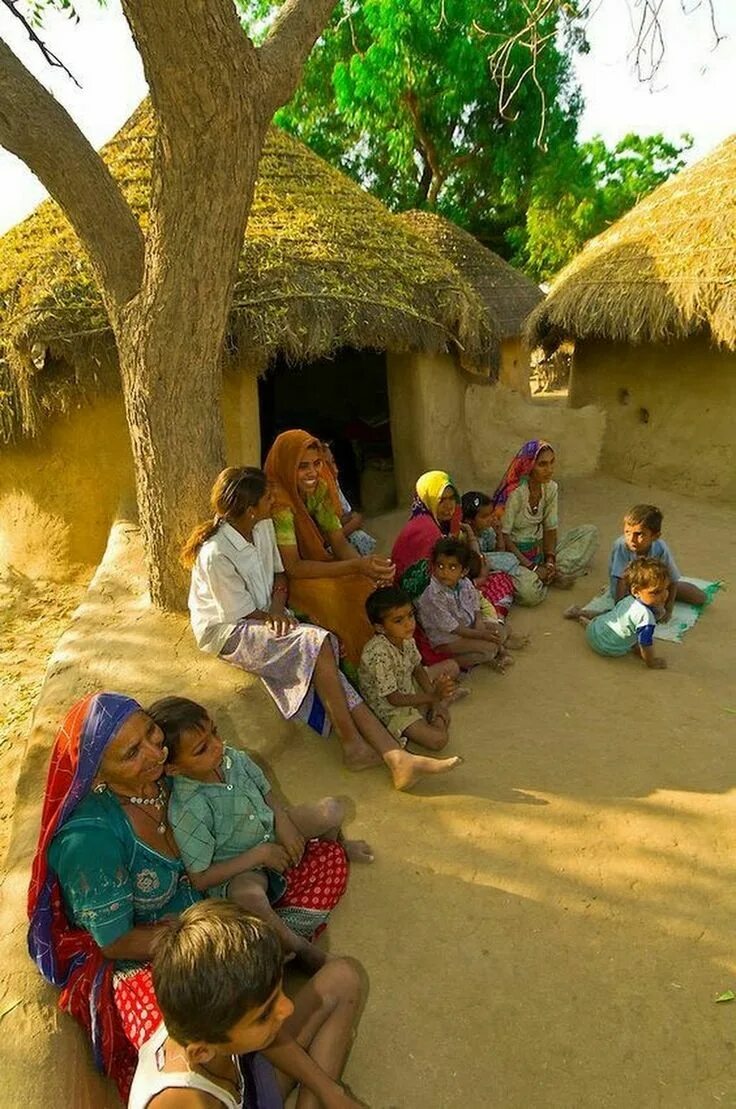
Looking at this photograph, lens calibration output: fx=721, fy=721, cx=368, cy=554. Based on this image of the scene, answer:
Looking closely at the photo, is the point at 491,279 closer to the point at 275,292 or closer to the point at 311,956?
the point at 275,292

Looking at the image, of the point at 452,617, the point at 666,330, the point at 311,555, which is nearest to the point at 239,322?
the point at 311,555

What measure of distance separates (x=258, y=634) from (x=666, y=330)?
185 inches

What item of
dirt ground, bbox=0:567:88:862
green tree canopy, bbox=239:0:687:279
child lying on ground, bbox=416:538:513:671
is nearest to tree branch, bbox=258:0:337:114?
child lying on ground, bbox=416:538:513:671

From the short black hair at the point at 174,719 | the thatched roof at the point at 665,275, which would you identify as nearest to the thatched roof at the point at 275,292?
the thatched roof at the point at 665,275

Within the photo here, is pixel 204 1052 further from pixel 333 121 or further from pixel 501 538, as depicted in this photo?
pixel 333 121

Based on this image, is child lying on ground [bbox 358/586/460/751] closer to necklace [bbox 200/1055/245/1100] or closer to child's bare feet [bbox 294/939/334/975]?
child's bare feet [bbox 294/939/334/975]

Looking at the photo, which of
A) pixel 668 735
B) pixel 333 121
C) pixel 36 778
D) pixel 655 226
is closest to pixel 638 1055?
pixel 668 735

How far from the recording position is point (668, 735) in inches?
128

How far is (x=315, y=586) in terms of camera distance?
11.9ft

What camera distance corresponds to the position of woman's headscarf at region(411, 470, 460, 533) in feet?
13.5

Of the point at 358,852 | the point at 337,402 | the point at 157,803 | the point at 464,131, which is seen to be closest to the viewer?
the point at 157,803

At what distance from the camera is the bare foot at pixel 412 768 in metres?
2.88

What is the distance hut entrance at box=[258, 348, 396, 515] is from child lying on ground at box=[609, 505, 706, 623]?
3.62 metres

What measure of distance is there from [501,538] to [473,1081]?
342 cm
